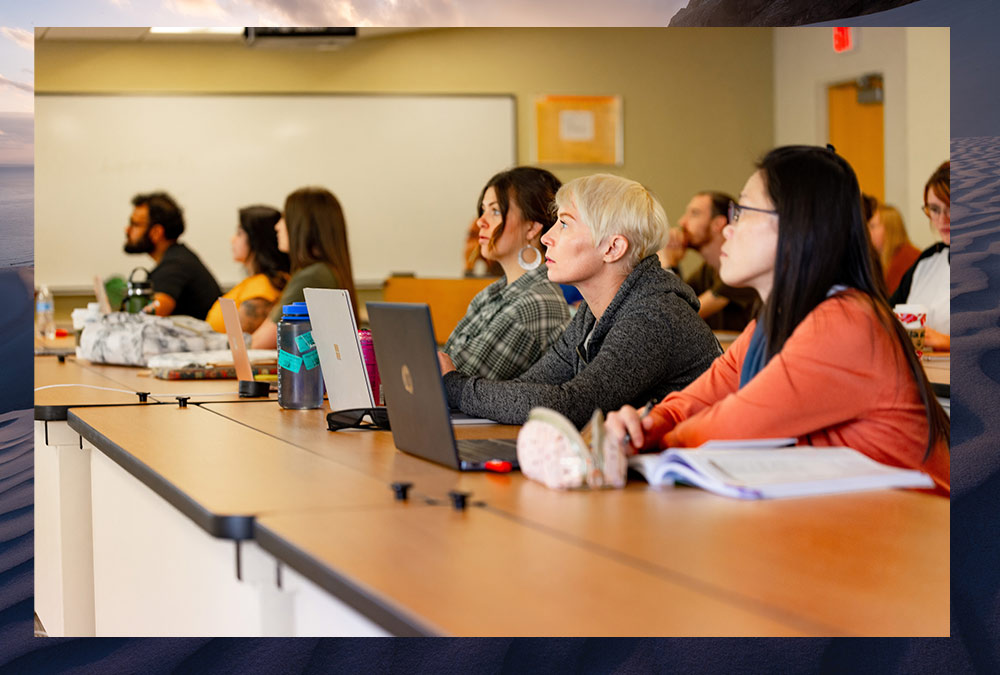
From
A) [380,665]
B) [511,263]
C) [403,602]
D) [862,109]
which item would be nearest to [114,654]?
[380,665]

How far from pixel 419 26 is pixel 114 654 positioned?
482 centimetres

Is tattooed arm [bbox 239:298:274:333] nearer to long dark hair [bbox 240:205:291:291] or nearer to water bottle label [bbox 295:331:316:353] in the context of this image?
long dark hair [bbox 240:205:291:291]

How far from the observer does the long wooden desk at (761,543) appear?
37.1 inches

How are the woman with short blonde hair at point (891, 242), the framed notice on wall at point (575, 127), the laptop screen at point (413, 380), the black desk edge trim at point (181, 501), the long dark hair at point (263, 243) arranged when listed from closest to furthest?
the black desk edge trim at point (181, 501) → the laptop screen at point (413, 380) → the long dark hair at point (263, 243) → the woman with short blonde hair at point (891, 242) → the framed notice on wall at point (575, 127)

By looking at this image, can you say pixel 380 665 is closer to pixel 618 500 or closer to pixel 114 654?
pixel 114 654

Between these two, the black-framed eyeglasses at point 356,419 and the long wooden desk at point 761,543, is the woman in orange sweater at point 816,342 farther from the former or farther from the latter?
the black-framed eyeglasses at point 356,419

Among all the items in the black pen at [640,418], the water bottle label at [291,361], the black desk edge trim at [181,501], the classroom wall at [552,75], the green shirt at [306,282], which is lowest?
the black desk edge trim at [181,501]

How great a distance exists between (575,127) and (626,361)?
5.17m

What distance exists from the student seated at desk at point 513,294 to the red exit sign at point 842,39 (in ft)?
13.5

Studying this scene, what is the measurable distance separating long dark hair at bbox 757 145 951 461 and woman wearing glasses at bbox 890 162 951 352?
190 cm

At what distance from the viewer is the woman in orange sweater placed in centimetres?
143

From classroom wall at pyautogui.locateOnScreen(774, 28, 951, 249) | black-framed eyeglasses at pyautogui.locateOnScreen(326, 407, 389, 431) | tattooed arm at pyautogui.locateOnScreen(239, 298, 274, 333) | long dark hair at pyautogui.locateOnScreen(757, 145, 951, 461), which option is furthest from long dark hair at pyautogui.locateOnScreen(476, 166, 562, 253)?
classroom wall at pyautogui.locateOnScreen(774, 28, 951, 249)

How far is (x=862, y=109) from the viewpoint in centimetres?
637

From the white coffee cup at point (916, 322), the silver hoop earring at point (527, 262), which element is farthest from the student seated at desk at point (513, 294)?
the white coffee cup at point (916, 322)
